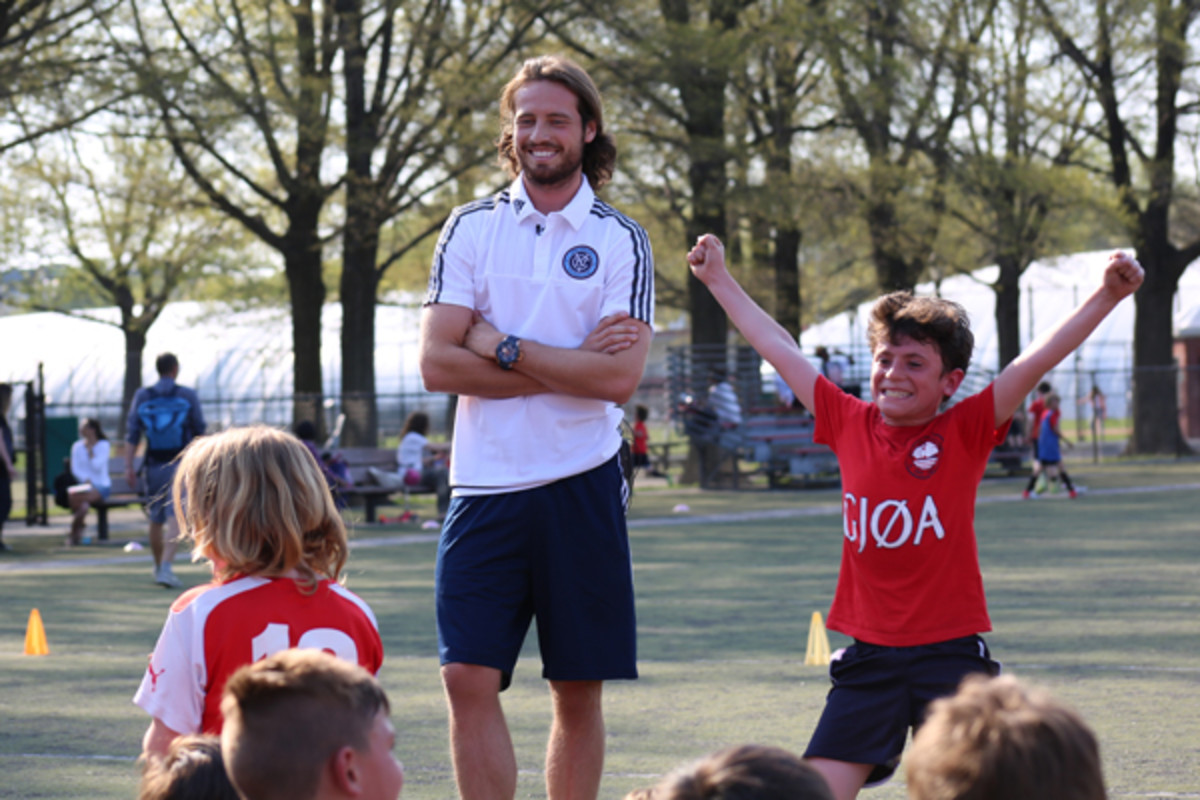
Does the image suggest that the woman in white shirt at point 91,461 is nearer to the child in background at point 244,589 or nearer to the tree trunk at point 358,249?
the tree trunk at point 358,249

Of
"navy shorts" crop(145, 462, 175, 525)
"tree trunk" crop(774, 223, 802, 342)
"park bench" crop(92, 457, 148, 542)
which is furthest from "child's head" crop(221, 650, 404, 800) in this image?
"tree trunk" crop(774, 223, 802, 342)

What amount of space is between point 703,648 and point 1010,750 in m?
7.04

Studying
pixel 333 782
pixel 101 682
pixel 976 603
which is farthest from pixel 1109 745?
pixel 101 682

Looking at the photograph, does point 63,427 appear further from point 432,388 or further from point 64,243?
point 432,388

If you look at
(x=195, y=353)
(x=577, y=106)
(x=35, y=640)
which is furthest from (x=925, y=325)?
(x=195, y=353)

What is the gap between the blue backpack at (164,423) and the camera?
12.9m

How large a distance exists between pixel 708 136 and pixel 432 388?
2320 centimetres

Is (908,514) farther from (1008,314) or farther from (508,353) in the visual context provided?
(1008,314)

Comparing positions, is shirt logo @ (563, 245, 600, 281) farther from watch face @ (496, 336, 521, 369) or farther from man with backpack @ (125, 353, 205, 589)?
man with backpack @ (125, 353, 205, 589)

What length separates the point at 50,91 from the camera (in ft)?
69.5

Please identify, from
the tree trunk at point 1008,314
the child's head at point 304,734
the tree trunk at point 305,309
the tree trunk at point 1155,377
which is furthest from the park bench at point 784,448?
the child's head at point 304,734

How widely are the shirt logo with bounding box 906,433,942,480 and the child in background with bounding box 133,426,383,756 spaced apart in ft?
5.46

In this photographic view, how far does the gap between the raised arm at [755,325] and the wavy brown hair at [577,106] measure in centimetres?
39

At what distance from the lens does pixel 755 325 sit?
15.1ft
